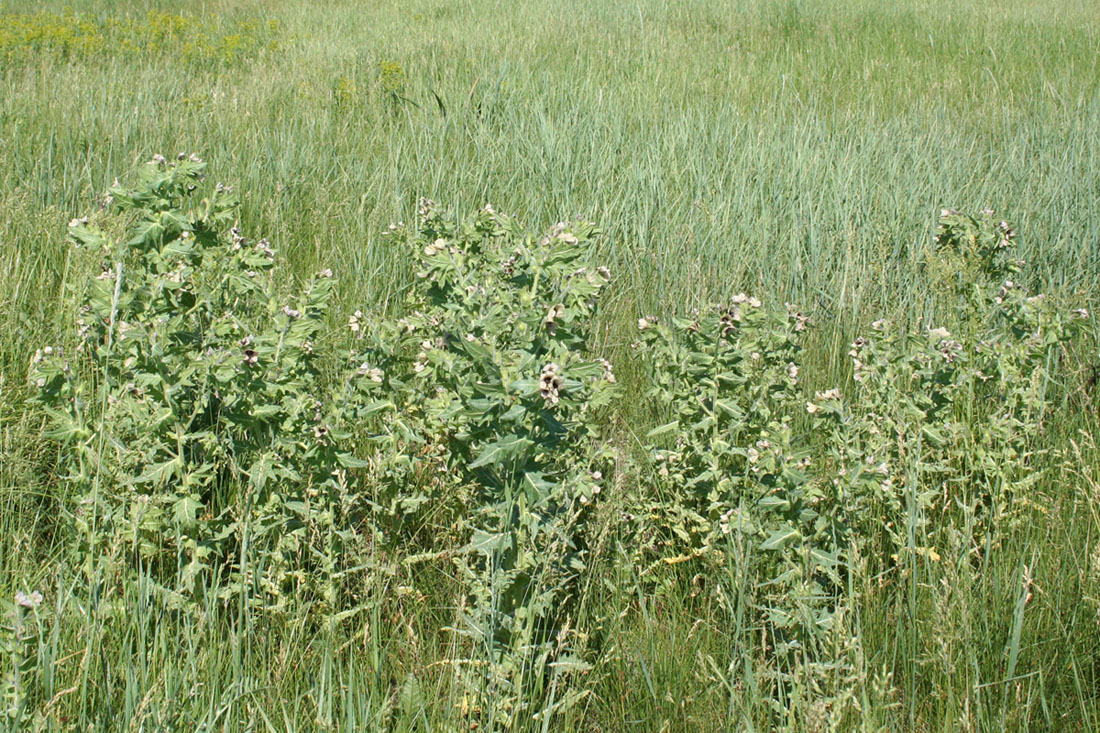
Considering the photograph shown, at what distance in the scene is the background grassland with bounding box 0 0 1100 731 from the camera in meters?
1.58

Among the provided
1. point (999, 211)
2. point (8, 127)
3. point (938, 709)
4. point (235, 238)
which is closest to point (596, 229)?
point (235, 238)

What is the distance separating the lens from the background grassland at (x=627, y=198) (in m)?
1.58

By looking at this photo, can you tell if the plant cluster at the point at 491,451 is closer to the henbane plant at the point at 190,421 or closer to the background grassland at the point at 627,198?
the henbane plant at the point at 190,421

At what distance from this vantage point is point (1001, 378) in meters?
2.26

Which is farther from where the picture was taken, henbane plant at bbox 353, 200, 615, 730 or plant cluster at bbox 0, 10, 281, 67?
plant cluster at bbox 0, 10, 281, 67

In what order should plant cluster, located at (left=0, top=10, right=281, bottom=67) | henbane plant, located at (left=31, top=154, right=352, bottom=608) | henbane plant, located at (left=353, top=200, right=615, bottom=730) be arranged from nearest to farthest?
henbane plant, located at (left=353, top=200, right=615, bottom=730) < henbane plant, located at (left=31, top=154, right=352, bottom=608) < plant cluster, located at (left=0, top=10, right=281, bottom=67)

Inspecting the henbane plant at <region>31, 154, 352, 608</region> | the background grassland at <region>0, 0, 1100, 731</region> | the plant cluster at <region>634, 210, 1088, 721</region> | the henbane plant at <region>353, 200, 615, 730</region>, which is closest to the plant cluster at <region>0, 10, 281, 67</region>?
the background grassland at <region>0, 0, 1100, 731</region>

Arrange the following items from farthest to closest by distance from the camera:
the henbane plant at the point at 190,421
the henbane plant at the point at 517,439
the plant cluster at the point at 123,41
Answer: the plant cluster at the point at 123,41, the henbane plant at the point at 190,421, the henbane plant at the point at 517,439

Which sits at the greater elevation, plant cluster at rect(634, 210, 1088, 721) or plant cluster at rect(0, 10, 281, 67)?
plant cluster at rect(0, 10, 281, 67)

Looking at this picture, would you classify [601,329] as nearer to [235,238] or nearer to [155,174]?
[235,238]

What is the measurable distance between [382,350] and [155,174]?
2.07 ft

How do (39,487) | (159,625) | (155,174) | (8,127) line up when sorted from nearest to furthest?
(159,625) → (155,174) → (39,487) → (8,127)

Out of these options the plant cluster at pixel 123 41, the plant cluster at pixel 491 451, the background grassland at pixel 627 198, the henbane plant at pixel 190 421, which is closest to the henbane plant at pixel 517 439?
the plant cluster at pixel 491 451

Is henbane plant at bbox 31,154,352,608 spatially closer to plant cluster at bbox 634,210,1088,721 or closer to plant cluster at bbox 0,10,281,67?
plant cluster at bbox 634,210,1088,721
